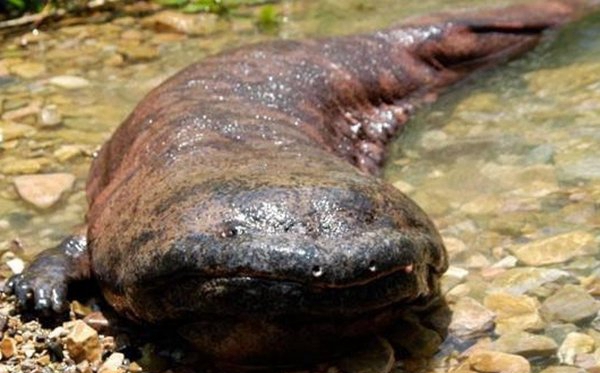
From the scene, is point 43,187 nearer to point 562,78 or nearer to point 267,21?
point 562,78

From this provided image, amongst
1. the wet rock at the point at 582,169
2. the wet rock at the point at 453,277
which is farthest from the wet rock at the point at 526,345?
the wet rock at the point at 582,169

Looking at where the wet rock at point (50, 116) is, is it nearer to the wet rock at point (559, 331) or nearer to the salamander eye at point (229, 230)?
the salamander eye at point (229, 230)

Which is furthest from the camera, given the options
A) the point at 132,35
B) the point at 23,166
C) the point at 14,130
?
the point at 132,35

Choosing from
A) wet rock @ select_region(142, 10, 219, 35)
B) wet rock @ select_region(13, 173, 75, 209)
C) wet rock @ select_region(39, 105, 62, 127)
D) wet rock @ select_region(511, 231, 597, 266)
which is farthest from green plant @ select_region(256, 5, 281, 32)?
wet rock @ select_region(511, 231, 597, 266)

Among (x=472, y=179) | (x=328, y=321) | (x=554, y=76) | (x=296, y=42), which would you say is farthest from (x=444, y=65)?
(x=328, y=321)

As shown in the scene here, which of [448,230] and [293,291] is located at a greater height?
[293,291]

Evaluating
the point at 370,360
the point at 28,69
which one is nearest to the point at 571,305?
the point at 370,360

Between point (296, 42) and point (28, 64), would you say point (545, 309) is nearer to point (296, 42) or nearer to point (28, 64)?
point (296, 42)
